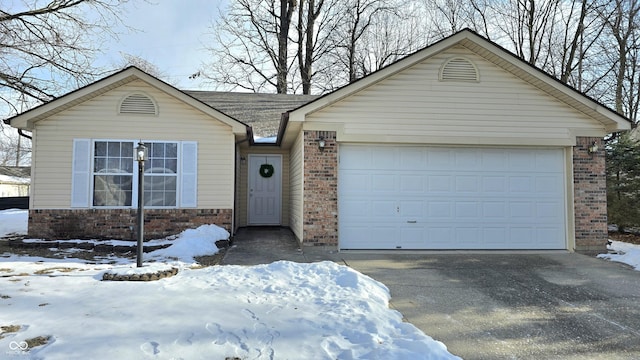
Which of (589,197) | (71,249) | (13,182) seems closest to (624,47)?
(589,197)

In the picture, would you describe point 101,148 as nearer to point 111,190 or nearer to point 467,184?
point 111,190

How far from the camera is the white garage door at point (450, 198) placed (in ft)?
25.8

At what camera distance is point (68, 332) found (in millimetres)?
3197

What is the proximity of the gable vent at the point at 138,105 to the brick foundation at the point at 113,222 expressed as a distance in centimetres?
232

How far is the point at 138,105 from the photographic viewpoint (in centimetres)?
860

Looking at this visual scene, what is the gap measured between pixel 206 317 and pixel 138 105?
6.63 metres

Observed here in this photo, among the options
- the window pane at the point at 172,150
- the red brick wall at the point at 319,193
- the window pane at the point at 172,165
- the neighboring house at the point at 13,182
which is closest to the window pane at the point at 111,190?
the window pane at the point at 172,165

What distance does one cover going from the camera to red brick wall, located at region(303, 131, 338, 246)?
301 inches

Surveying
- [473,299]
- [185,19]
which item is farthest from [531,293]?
[185,19]

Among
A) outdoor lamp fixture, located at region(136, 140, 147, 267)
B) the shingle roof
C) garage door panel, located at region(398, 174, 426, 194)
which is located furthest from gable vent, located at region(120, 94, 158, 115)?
garage door panel, located at region(398, 174, 426, 194)

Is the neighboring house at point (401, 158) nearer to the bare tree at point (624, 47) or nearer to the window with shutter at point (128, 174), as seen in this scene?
the window with shutter at point (128, 174)

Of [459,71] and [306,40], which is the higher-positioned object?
[306,40]

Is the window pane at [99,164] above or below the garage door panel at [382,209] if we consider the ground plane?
above

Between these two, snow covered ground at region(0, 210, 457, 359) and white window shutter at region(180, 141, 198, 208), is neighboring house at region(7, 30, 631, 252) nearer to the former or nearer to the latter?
white window shutter at region(180, 141, 198, 208)
